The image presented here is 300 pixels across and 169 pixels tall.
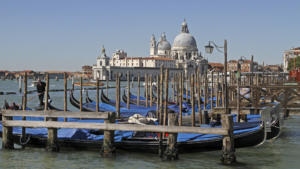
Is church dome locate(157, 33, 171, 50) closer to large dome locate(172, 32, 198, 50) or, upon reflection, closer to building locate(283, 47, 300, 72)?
large dome locate(172, 32, 198, 50)

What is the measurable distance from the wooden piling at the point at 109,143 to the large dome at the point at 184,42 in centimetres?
8842

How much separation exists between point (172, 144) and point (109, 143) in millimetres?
1024

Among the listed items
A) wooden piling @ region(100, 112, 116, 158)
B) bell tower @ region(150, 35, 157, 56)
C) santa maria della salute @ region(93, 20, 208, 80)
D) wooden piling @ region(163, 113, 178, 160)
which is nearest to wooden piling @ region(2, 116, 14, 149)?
wooden piling @ region(100, 112, 116, 158)

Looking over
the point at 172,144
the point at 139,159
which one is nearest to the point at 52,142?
the point at 139,159

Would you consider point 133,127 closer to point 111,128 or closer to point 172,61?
point 111,128

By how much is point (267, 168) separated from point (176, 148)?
1.37 m

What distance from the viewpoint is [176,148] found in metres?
7.66

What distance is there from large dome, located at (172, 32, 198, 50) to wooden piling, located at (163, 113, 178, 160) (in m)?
88.6

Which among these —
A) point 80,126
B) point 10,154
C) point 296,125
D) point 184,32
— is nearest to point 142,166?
point 80,126

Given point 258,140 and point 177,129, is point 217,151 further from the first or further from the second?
point 177,129

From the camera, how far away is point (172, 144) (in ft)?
24.8

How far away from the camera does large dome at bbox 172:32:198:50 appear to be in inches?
3765

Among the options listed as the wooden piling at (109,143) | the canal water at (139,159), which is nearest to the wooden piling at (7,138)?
the canal water at (139,159)

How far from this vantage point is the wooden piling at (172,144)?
750cm
